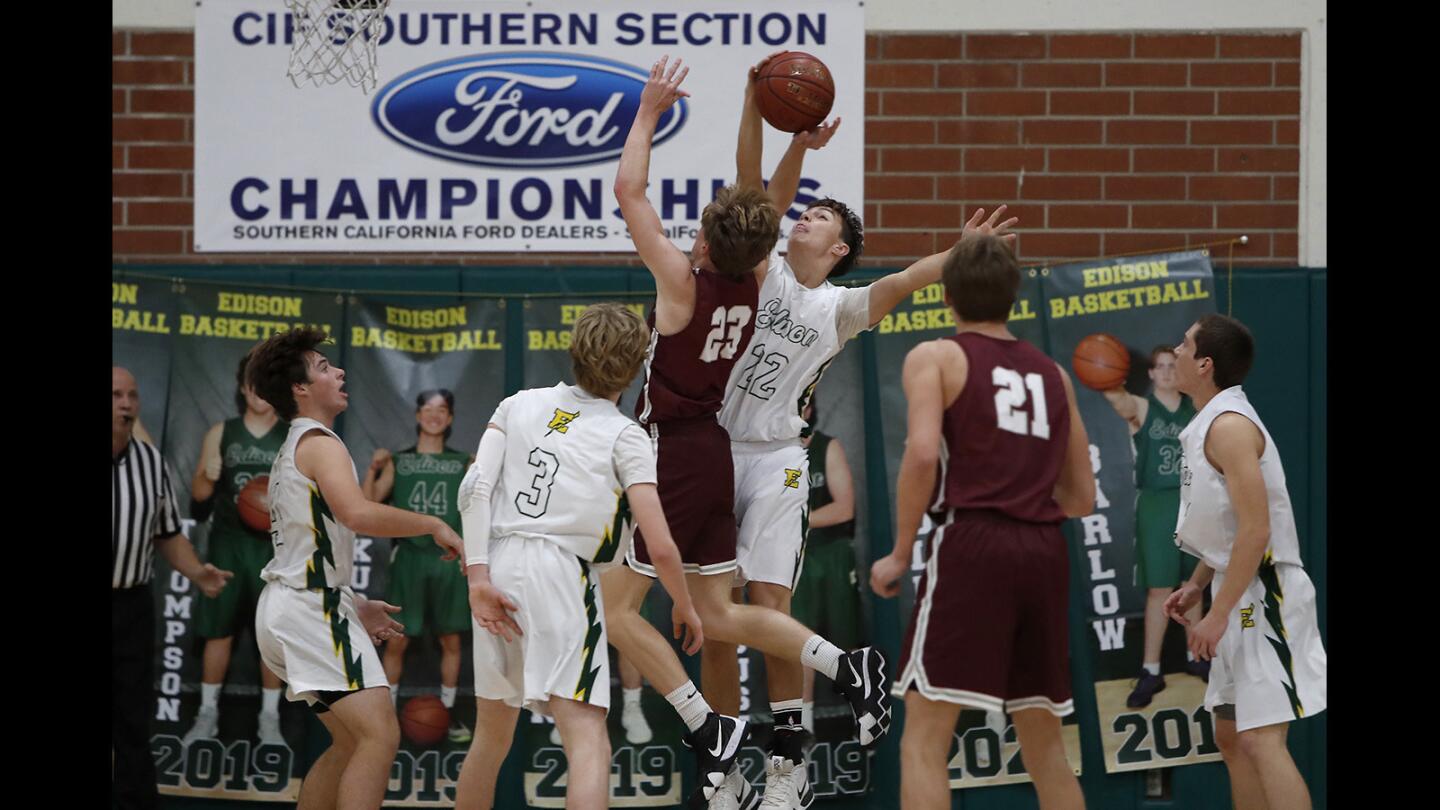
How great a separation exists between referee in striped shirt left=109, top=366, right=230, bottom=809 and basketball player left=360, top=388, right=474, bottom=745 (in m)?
0.96

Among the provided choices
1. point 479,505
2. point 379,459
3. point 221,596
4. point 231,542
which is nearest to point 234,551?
point 231,542

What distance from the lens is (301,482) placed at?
259 inches

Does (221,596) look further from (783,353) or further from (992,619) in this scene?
(992,619)

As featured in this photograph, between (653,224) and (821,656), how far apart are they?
189 cm

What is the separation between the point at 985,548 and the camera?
17.1ft

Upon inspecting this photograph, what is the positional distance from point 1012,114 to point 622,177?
375 centimetres

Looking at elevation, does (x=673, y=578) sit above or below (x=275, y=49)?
below

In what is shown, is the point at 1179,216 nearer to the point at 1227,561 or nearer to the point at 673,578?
the point at 1227,561

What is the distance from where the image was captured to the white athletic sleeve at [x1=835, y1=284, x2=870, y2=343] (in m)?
6.91

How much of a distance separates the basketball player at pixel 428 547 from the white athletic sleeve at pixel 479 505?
2.93 meters

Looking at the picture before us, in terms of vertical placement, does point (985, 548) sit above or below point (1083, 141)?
below

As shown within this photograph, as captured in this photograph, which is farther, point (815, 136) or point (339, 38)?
point (339, 38)

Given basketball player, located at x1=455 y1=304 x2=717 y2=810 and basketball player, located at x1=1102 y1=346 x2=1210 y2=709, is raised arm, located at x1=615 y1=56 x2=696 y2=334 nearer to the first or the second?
basketball player, located at x1=455 y1=304 x2=717 y2=810

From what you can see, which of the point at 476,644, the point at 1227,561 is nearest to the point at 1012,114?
the point at 1227,561
